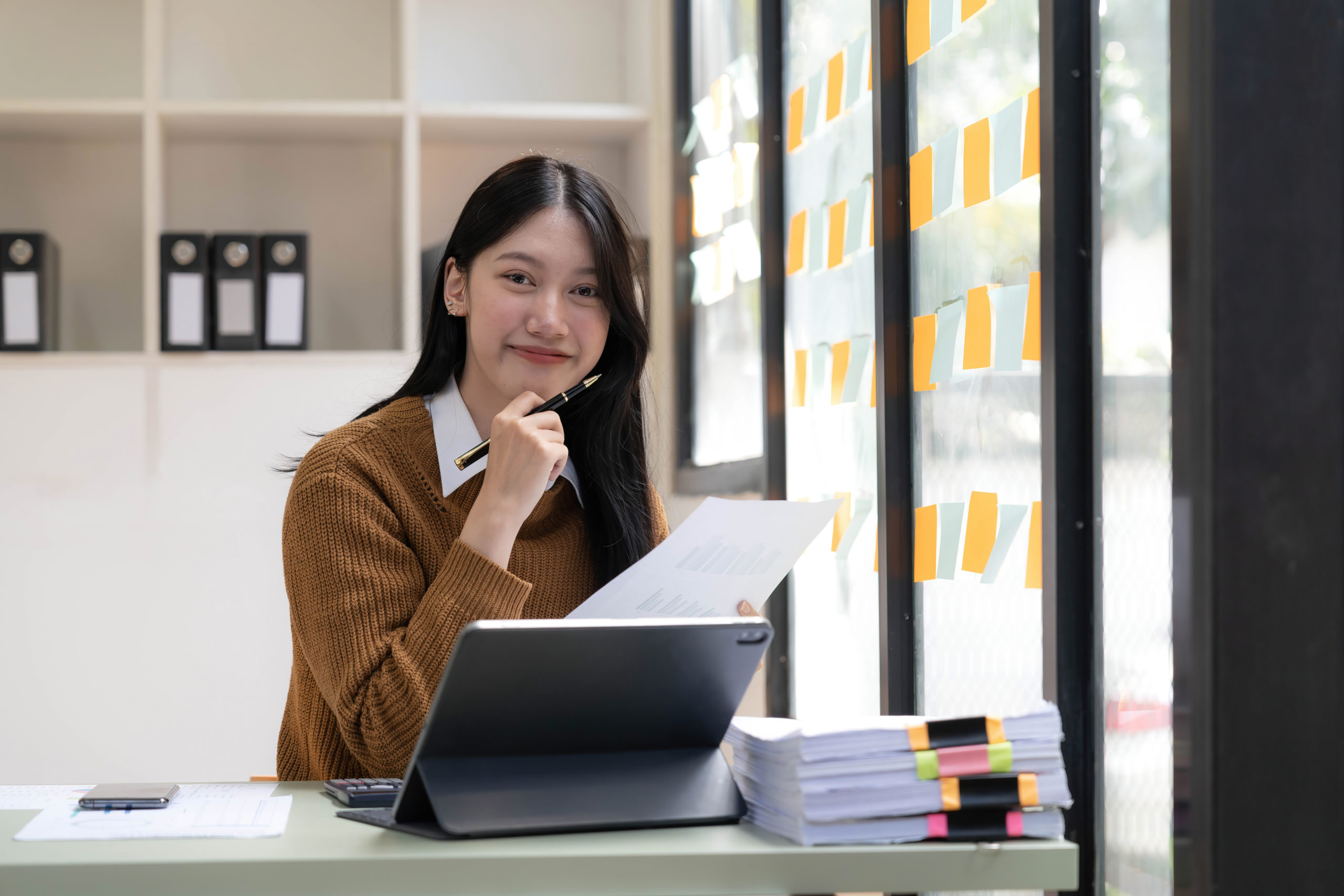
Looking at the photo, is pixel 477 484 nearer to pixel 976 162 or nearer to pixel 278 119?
pixel 976 162

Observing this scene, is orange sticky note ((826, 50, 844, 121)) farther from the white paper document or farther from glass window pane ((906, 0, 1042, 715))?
the white paper document

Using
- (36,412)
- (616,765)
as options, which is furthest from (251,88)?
(616,765)

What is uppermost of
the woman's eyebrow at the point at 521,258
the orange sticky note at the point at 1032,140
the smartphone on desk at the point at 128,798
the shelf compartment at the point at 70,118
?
the shelf compartment at the point at 70,118

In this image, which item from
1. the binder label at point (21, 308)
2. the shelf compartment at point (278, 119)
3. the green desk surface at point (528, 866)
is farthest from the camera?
the shelf compartment at point (278, 119)

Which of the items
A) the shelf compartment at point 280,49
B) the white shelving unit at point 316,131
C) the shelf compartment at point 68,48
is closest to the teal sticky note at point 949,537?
the white shelving unit at point 316,131

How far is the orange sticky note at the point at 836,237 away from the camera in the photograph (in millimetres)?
2039

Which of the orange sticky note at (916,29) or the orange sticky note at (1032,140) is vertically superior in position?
the orange sticky note at (916,29)

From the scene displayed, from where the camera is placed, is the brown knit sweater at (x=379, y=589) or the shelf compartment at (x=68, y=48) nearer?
the brown knit sweater at (x=379, y=589)

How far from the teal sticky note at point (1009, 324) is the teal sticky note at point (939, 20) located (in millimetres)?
401

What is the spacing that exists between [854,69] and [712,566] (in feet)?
3.65

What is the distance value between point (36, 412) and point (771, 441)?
183cm

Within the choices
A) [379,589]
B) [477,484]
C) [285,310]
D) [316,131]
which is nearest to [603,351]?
[477,484]

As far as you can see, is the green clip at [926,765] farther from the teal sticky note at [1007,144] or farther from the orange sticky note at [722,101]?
the orange sticky note at [722,101]

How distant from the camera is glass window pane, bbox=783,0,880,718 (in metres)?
1.96
